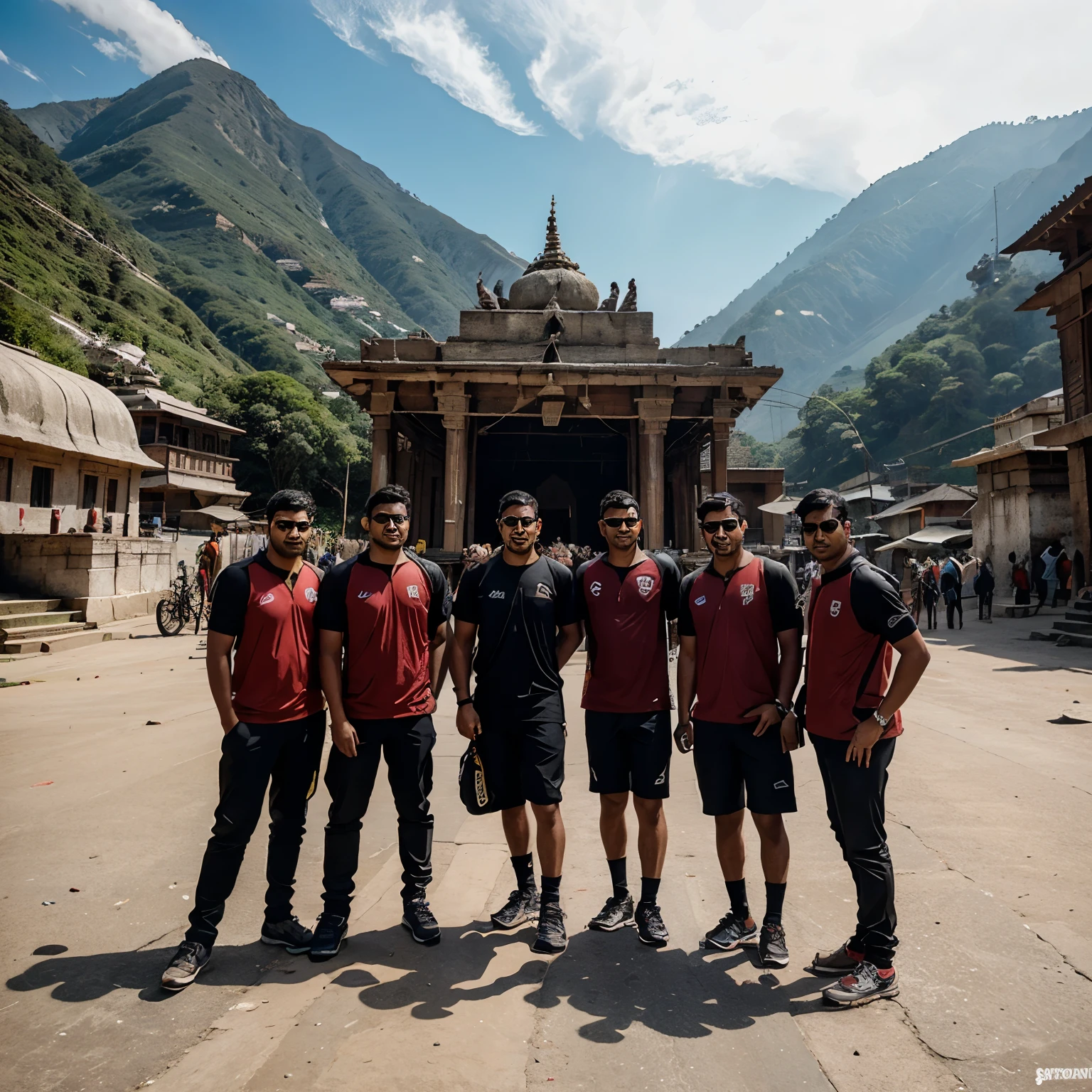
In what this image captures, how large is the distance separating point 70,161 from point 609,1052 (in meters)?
A: 196

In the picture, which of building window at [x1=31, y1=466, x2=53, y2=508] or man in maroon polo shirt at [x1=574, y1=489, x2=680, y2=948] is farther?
building window at [x1=31, y1=466, x2=53, y2=508]

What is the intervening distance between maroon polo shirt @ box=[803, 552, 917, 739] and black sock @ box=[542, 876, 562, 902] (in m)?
1.28

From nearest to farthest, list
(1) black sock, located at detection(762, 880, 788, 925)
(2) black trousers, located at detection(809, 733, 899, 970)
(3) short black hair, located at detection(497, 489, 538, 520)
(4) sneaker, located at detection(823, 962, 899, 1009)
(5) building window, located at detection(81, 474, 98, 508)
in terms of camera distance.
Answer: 1. (4) sneaker, located at detection(823, 962, 899, 1009)
2. (2) black trousers, located at detection(809, 733, 899, 970)
3. (1) black sock, located at detection(762, 880, 788, 925)
4. (3) short black hair, located at detection(497, 489, 538, 520)
5. (5) building window, located at detection(81, 474, 98, 508)

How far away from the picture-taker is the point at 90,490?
17.7m

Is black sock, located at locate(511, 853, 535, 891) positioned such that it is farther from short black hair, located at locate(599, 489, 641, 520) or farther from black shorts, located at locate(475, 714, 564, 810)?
Result: short black hair, located at locate(599, 489, 641, 520)

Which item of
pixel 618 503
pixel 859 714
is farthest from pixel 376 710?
pixel 859 714

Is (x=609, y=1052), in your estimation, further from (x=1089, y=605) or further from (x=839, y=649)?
(x=1089, y=605)

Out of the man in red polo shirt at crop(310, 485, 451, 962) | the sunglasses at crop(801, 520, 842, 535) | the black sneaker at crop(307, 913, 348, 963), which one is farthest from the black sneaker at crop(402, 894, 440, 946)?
the sunglasses at crop(801, 520, 842, 535)

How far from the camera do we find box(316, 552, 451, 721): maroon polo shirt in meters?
3.24

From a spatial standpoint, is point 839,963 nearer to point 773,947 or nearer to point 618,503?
point 773,947

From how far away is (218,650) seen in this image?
10.2 feet

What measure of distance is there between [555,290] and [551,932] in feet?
55.3

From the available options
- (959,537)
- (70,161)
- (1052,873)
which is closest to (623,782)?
(1052,873)

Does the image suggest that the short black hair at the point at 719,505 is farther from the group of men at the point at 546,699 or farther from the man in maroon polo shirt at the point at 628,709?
the man in maroon polo shirt at the point at 628,709
